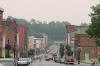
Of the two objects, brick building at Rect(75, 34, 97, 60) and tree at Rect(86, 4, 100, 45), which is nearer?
tree at Rect(86, 4, 100, 45)

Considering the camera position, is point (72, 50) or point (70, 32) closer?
point (72, 50)

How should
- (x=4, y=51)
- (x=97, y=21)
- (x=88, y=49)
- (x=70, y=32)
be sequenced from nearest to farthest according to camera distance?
1. (x=97, y=21)
2. (x=4, y=51)
3. (x=88, y=49)
4. (x=70, y=32)

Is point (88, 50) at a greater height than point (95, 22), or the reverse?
point (95, 22)

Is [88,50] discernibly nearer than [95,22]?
No

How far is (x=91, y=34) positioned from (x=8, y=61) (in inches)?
1040

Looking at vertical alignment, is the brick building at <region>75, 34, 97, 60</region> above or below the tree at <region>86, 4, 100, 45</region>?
below

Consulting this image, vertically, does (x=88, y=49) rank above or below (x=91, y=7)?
below

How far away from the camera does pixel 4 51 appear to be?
83.2 metres

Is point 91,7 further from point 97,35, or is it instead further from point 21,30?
point 21,30

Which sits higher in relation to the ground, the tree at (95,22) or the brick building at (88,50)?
the tree at (95,22)

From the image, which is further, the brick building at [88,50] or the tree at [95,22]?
the brick building at [88,50]

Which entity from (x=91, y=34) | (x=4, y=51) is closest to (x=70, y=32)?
(x=4, y=51)

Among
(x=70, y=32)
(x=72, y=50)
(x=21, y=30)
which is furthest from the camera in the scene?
(x=21, y=30)

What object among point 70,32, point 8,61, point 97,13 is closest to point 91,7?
point 97,13
